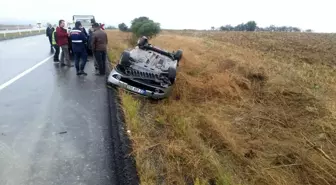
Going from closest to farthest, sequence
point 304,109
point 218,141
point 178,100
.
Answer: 1. point 218,141
2. point 304,109
3. point 178,100

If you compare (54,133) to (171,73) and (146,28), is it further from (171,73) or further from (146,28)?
(146,28)

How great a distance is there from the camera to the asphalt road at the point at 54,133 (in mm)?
3086

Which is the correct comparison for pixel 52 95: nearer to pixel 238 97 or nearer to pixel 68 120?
pixel 68 120

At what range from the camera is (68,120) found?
4.71 m

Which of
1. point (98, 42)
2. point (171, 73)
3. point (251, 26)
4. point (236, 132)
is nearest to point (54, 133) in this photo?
point (171, 73)

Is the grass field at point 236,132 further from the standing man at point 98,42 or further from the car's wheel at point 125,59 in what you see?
the standing man at point 98,42

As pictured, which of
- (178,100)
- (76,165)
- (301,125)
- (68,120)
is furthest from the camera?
(178,100)

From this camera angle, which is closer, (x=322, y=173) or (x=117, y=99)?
(x=322, y=173)

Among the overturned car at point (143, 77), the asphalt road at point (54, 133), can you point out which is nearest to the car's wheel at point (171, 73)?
the overturned car at point (143, 77)

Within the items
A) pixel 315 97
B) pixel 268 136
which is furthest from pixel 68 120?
pixel 315 97

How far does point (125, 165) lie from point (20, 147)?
1.55m

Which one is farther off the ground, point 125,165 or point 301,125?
point 125,165

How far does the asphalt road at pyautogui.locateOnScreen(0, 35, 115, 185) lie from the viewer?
10.1 feet

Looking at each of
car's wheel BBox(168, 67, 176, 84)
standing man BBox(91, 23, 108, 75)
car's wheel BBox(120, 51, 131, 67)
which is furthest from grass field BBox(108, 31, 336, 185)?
standing man BBox(91, 23, 108, 75)
